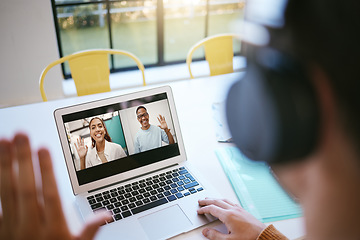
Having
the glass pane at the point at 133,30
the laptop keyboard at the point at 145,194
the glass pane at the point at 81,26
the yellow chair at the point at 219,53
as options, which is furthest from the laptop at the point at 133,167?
the glass pane at the point at 133,30

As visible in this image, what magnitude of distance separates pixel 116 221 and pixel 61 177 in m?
0.29

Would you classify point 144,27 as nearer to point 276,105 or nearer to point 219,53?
point 219,53

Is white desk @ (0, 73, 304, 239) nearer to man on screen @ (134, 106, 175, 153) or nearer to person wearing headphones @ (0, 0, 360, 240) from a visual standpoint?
man on screen @ (134, 106, 175, 153)

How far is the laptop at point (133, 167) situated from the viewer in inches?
35.5

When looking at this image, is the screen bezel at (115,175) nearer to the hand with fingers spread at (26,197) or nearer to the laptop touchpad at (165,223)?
the laptop touchpad at (165,223)

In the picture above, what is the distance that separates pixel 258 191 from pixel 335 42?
790 millimetres

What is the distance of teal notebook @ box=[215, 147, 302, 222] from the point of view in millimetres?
926

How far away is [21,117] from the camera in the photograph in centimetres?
143

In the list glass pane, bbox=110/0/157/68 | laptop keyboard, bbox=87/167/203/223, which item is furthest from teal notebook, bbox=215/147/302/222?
glass pane, bbox=110/0/157/68

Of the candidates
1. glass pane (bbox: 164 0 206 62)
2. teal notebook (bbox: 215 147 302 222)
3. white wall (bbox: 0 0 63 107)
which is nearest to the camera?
teal notebook (bbox: 215 147 302 222)

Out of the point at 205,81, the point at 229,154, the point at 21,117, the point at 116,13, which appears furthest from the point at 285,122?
the point at 116,13

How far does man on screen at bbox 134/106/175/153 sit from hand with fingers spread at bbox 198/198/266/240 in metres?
0.29

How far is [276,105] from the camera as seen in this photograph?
1.10 ft

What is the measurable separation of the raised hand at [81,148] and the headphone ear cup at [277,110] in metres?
0.72
